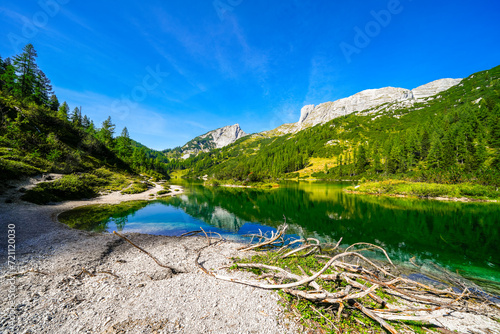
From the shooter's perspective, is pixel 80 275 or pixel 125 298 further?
pixel 80 275

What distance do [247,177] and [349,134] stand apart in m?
131

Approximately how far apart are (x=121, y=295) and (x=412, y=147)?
110 metres

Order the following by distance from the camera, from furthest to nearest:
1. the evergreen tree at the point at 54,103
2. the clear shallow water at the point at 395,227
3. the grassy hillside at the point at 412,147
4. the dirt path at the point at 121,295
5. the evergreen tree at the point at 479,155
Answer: the evergreen tree at the point at 54,103 < the grassy hillside at the point at 412,147 < the evergreen tree at the point at 479,155 < the clear shallow water at the point at 395,227 < the dirt path at the point at 121,295

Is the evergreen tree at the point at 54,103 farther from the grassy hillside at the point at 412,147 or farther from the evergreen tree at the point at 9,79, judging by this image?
the grassy hillside at the point at 412,147

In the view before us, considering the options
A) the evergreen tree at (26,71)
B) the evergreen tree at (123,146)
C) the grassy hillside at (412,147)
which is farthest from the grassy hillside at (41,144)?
the grassy hillside at (412,147)

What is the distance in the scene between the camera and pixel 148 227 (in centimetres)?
2117

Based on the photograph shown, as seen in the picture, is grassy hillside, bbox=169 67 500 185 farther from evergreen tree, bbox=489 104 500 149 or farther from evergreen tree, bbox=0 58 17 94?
evergreen tree, bbox=0 58 17 94

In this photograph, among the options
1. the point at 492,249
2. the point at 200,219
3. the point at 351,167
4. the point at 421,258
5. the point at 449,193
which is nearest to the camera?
the point at 421,258

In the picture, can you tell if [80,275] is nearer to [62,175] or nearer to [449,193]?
[62,175]

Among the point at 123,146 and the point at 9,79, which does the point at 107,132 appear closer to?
the point at 123,146

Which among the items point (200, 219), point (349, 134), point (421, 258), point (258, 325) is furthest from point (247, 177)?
point (349, 134)

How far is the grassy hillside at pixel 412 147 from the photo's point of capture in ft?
153

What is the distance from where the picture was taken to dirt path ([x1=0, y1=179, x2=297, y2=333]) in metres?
6.04

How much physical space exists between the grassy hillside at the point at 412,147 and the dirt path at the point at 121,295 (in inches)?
2280
